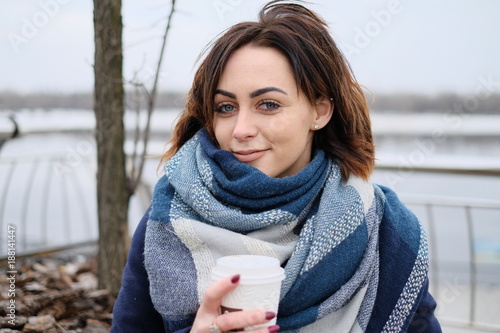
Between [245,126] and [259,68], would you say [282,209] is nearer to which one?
[245,126]

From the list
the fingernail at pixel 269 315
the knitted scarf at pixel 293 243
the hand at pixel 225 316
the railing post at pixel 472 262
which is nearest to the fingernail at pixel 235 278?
the hand at pixel 225 316

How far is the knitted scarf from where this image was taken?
1378 mm

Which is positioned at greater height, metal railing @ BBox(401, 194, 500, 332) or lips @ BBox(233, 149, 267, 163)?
lips @ BBox(233, 149, 267, 163)

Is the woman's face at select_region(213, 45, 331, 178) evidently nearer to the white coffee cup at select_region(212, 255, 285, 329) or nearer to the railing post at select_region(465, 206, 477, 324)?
the white coffee cup at select_region(212, 255, 285, 329)

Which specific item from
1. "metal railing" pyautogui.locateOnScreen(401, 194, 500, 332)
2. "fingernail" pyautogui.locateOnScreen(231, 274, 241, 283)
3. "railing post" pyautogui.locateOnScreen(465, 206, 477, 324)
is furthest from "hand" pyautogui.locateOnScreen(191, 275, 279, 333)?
"railing post" pyautogui.locateOnScreen(465, 206, 477, 324)

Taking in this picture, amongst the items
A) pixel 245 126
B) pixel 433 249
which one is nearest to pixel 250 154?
pixel 245 126

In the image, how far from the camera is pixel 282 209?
142 cm

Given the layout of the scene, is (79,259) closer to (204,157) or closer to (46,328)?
(46,328)

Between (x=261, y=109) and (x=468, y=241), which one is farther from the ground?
(x=261, y=109)

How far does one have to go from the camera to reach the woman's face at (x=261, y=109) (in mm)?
1445

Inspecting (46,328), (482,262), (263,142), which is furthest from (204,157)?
(482,262)

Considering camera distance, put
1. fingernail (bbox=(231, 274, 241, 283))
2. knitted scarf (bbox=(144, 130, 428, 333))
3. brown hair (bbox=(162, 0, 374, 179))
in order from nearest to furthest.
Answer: fingernail (bbox=(231, 274, 241, 283)) → knitted scarf (bbox=(144, 130, 428, 333)) → brown hair (bbox=(162, 0, 374, 179))

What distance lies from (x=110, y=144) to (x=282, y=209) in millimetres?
1488

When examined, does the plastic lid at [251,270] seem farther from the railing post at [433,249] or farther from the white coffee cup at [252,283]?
the railing post at [433,249]
